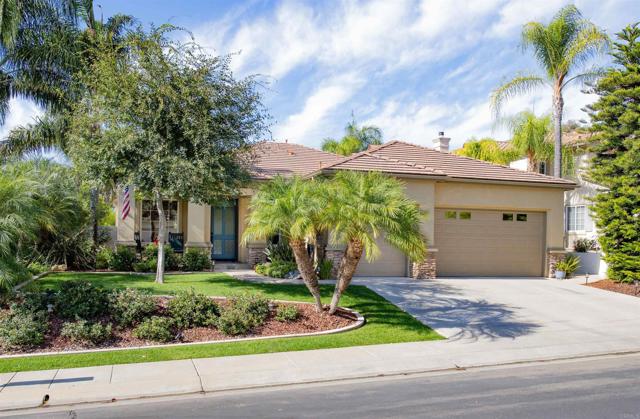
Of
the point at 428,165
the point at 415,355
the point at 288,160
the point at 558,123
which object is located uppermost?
the point at 558,123

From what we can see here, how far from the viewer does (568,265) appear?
64.1 ft

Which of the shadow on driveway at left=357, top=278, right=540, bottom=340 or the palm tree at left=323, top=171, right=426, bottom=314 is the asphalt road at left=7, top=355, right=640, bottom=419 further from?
the palm tree at left=323, top=171, right=426, bottom=314

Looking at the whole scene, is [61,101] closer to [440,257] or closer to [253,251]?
[253,251]

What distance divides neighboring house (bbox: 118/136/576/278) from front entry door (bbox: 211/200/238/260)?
0.13 ft

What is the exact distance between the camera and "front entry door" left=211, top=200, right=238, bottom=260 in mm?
20469

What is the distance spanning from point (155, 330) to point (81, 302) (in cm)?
192

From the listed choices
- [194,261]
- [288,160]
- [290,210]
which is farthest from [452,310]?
[288,160]

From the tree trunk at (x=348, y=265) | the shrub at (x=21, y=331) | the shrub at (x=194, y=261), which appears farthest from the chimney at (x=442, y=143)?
the shrub at (x=21, y=331)

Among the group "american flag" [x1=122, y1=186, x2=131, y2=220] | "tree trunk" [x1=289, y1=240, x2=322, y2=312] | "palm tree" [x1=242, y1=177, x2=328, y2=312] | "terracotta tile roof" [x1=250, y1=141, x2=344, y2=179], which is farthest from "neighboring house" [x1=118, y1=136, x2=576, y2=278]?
"palm tree" [x1=242, y1=177, x2=328, y2=312]

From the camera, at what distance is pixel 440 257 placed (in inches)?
744

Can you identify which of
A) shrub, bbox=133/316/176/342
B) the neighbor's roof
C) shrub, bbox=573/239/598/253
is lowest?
shrub, bbox=133/316/176/342

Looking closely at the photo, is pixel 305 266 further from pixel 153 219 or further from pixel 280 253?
pixel 153 219

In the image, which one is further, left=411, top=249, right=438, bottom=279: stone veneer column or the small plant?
the small plant

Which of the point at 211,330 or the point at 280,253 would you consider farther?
the point at 280,253
